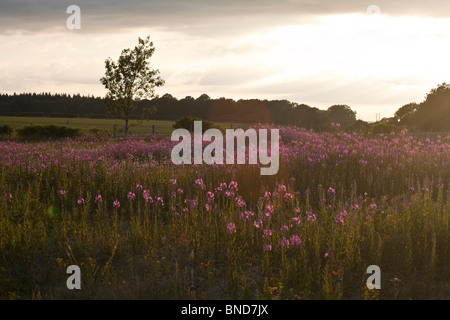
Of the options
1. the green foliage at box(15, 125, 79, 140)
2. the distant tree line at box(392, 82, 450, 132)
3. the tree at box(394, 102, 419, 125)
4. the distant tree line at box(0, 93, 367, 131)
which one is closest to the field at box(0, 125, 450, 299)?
the green foliage at box(15, 125, 79, 140)

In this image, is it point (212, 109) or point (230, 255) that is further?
point (212, 109)

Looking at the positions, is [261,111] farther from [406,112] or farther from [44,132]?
[44,132]

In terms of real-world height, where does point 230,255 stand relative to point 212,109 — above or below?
below

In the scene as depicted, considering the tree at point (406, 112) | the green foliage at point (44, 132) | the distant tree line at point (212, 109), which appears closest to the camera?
the green foliage at point (44, 132)

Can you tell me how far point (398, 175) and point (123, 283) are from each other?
7.21 metres

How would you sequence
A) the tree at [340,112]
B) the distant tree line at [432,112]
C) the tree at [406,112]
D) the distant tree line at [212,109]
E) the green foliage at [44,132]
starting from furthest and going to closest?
the distant tree line at [212,109], the tree at [340,112], the tree at [406,112], the distant tree line at [432,112], the green foliage at [44,132]

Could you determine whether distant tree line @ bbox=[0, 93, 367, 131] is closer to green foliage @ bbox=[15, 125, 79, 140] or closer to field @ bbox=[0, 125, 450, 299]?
green foliage @ bbox=[15, 125, 79, 140]

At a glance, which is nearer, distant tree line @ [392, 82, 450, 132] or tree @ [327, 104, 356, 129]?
distant tree line @ [392, 82, 450, 132]

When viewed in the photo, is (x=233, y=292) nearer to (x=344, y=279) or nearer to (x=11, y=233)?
(x=344, y=279)

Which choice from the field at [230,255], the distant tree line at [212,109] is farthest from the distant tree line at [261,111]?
the field at [230,255]

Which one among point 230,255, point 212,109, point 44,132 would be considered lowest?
point 230,255

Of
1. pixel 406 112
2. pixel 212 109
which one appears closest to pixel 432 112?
pixel 406 112

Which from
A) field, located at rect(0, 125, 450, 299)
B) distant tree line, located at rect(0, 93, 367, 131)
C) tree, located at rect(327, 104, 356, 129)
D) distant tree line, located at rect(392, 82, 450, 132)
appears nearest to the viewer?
field, located at rect(0, 125, 450, 299)

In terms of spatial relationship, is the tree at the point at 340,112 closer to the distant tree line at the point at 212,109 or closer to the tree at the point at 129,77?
the distant tree line at the point at 212,109
